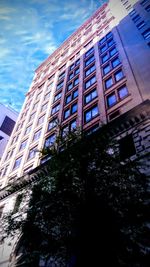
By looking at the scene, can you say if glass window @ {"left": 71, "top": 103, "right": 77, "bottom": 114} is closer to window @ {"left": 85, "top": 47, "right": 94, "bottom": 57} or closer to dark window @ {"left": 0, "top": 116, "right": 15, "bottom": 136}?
window @ {"left": 85, "top": 47, "right": 94, "bottom": 57}

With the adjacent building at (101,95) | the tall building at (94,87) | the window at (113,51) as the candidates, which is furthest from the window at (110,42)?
the window at (113,51)

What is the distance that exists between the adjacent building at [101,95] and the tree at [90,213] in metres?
2.64

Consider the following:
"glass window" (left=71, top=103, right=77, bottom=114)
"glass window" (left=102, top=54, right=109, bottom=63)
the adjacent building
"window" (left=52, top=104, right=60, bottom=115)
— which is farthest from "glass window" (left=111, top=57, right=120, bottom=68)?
"window" (left=52, top=104, right=60, bottom=115)

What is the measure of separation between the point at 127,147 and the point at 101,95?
898cm

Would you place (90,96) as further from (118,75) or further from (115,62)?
(115,62)

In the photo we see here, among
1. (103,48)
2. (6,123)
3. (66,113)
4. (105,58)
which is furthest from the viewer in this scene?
(6,123)

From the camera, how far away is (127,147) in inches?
593

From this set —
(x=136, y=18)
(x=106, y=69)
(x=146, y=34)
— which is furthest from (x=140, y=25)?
(x=106, y=69)

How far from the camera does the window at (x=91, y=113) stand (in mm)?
21289

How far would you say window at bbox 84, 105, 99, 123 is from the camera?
21289 mm

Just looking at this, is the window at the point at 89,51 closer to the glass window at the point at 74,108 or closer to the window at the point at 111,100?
the glass window at the point at 74,108

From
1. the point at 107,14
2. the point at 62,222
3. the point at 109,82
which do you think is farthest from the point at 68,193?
the point at 107,14

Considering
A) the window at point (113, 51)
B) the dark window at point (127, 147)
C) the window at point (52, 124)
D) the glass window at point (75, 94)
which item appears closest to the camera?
the dark window at point (127, 147)

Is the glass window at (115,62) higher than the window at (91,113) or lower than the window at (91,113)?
higher
